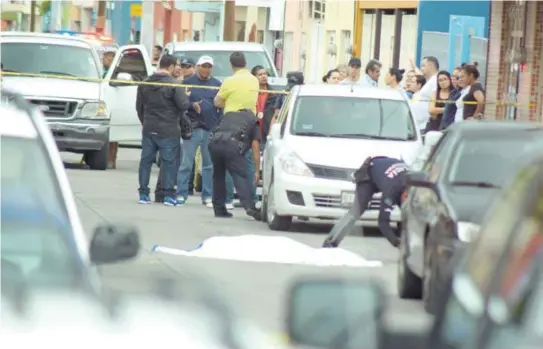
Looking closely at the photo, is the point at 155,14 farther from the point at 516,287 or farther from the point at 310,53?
the point at 516,287

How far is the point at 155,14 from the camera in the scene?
66.6 m

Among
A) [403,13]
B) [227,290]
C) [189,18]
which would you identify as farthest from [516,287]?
[189,18]

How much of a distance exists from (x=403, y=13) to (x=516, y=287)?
1502 inches

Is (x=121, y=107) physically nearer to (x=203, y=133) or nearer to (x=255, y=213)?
(x=203, y=133)

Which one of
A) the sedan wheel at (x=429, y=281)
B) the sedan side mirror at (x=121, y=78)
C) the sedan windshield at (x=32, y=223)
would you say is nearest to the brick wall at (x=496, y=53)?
the sedan side mirror at (x=121, y=78)

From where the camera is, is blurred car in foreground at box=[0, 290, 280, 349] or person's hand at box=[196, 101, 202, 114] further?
person's hand at box=[196, 101, 202, 114]

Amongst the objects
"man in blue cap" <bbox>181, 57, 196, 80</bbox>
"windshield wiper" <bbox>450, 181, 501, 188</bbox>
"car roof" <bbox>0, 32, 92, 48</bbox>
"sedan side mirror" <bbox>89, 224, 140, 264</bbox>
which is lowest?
"windshield wiper" <bbox>450, 181, 501, 188</bbox>

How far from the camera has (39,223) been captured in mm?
5512

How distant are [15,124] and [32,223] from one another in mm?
482

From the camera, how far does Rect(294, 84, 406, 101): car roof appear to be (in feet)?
59.6

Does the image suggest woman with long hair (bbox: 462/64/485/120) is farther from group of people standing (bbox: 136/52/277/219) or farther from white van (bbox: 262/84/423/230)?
white van (bbox: 262/84/423/230)

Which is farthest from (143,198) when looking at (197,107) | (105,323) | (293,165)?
(105,323)

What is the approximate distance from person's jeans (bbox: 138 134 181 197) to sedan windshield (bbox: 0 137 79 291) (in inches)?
547

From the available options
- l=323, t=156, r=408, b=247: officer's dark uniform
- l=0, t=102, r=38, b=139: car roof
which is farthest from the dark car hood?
l=0, t=102, r=38, b=139: car roof
